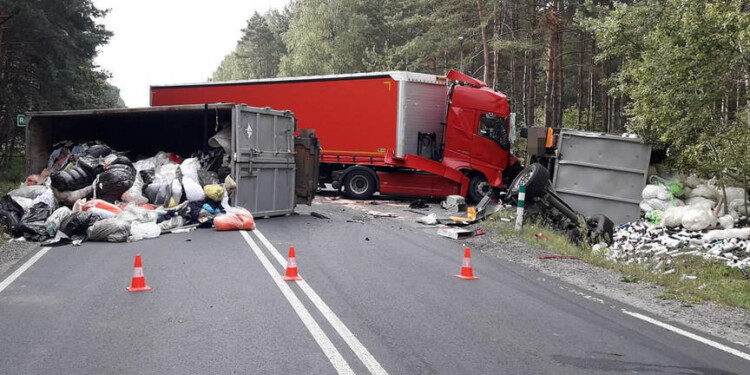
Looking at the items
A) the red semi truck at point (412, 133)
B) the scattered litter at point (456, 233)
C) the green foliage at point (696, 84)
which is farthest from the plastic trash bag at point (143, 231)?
the green foliage at point (696, 84)

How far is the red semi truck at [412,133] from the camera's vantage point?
18016 millimetres

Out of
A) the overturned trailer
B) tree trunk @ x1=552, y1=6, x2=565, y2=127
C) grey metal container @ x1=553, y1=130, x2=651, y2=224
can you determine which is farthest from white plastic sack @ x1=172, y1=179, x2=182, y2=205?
tree trunk @ x1=552, y1=6, x2=565, y2=127

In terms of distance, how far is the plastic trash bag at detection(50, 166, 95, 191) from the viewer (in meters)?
11.9

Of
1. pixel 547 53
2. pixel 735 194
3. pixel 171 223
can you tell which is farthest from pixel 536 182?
pixel 547 53

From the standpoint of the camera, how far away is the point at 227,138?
42.8 ft

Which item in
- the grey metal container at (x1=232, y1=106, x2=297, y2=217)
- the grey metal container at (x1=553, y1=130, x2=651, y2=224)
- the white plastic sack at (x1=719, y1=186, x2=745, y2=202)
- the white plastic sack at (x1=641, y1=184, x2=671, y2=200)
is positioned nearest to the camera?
the grey metal container at (x1=232, y1=106, x2=297, y2=217)

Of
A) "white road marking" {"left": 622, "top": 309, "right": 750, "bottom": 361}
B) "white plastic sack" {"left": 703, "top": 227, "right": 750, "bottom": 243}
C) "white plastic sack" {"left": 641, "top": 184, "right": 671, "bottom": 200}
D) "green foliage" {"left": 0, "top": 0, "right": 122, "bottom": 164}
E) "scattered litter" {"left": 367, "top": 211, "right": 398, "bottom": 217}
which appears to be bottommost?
"scattered litter" {"left": 367, "top": 211, "right": 398, "bottom": 217}

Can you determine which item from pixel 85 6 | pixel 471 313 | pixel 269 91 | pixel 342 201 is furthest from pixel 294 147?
pixel 85 6

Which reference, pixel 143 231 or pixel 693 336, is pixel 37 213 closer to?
pixel 143 231

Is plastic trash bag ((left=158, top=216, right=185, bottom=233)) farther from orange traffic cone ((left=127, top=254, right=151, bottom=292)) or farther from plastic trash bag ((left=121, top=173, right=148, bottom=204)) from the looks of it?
orange traffic cone ((left=127, top=254, right=151, bottom=292))

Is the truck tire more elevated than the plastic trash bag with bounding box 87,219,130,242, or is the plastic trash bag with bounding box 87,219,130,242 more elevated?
the truck tire

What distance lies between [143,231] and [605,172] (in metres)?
10.3

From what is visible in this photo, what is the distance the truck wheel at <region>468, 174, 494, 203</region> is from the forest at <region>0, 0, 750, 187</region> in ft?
14.7

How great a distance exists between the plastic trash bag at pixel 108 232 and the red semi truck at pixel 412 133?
9502mm
